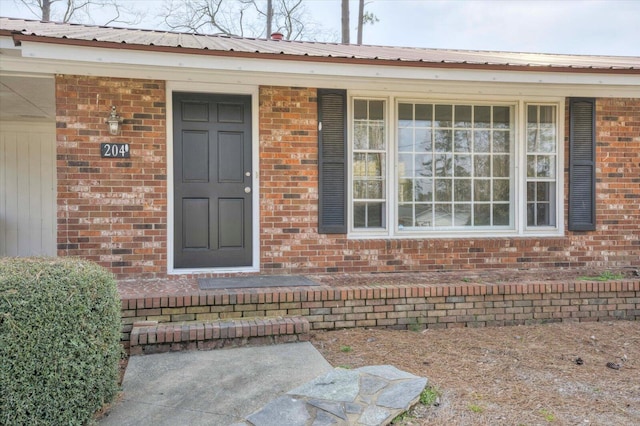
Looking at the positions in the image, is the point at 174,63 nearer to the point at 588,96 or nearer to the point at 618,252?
the point at 588,96

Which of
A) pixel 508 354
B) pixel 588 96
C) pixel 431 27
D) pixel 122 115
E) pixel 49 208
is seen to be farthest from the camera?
pixel 431 27

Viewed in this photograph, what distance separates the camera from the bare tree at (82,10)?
13.6 meters

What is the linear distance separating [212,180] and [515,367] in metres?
3.41

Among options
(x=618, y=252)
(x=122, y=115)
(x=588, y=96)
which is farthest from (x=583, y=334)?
(x=122, y=115)

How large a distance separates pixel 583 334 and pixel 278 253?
3059mm

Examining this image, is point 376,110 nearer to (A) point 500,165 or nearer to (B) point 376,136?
(B) point 376,136

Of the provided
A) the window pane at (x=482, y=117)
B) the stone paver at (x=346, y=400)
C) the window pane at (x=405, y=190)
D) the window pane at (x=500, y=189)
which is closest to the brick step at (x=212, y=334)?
the stone paver at (x=346, y=400)

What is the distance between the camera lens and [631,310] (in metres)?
4.77

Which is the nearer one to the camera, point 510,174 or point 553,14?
point 510,174

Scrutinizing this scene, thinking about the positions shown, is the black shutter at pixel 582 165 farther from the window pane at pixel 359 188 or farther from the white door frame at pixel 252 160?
the white door frame at pixel 252 160

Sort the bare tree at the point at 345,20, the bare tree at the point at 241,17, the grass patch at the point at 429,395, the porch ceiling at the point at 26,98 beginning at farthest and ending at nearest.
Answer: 1. the bare tree at the point at 345,20
2. the bare tree at the point at 241,17
3. the porch ceiling at the point at 26,98
4. the grass patch at the point at 429,395

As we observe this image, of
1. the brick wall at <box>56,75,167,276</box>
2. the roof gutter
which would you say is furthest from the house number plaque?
the roof gutter

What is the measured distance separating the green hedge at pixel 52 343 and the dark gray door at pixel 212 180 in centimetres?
248

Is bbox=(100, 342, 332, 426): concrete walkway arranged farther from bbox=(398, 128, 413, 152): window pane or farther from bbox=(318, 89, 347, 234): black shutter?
bbox=(398, 128, 413, 152): window pane
